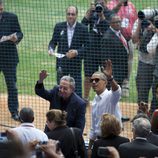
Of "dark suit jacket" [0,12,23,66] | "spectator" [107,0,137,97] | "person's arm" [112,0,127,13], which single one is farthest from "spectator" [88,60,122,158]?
"person's arm" [112,0,127,13]

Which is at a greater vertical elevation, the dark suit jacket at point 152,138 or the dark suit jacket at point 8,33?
the dark suit jacket at point 8,33

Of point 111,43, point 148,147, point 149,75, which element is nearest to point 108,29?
point 111,43

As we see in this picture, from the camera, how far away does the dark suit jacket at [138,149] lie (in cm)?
519

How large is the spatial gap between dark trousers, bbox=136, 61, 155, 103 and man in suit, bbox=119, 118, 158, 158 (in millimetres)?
3739

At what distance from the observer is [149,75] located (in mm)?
9172

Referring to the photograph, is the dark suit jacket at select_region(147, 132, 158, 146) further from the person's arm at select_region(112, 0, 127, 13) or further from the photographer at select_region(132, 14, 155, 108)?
the person's arm at select_region(112, 0, 127, 13)

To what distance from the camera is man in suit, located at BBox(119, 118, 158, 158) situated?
205 inches

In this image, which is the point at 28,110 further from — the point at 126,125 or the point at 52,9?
the point at 52,9

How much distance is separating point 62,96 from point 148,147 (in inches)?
80.1

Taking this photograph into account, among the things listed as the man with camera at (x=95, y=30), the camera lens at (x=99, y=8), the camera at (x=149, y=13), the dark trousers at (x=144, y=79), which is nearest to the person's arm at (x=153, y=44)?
the camera at (x=149, y=13)

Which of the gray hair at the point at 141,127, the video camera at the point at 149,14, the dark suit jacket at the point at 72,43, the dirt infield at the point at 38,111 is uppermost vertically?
the video camera at the point at 149,14

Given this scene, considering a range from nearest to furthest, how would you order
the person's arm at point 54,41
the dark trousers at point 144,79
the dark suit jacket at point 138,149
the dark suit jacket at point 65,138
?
the dark suit jacket at point 138,149 < the dark suit jacket at point 65,138 < the dark trousers at point 144,79 < the person's arm at point 54,41

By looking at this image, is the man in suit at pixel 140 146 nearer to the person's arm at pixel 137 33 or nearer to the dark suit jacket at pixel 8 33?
the person's arm at pixel 137 33

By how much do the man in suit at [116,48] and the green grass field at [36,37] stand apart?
34.9 inches
